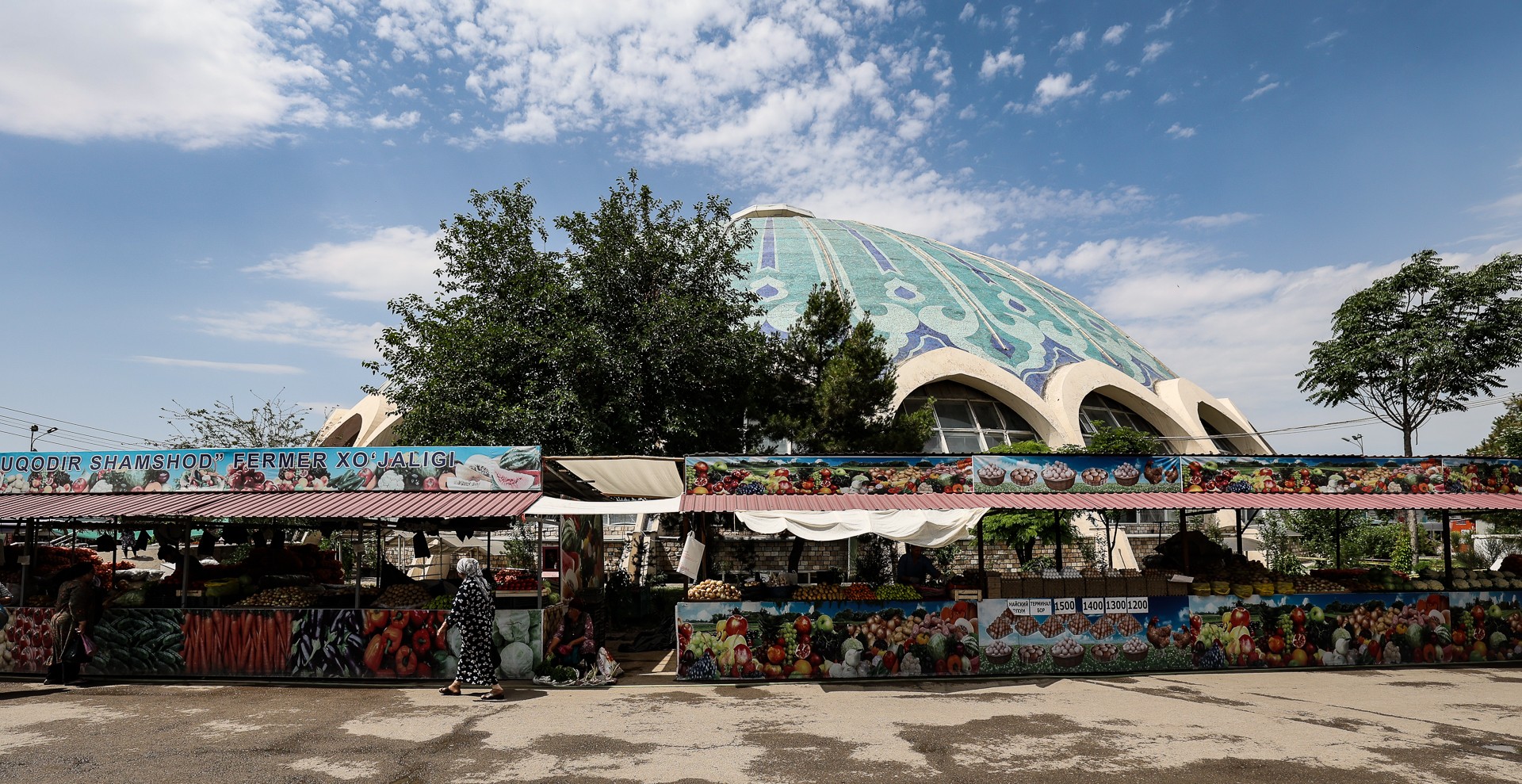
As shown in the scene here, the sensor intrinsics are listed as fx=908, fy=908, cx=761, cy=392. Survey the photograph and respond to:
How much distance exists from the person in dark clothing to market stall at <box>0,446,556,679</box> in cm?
24

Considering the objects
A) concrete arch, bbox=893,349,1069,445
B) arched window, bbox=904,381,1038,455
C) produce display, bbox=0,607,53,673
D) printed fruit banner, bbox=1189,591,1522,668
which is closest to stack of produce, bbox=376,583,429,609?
produce display, bbox=0,607,53,673

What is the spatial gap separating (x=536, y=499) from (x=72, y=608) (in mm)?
4977

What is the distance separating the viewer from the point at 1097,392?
91.8 ft

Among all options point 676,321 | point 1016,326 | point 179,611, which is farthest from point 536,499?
point 1016,326

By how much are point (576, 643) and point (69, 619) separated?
538 cm

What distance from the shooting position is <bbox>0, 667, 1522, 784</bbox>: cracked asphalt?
6316mm

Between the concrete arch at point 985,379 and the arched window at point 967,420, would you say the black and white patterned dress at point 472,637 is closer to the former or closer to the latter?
the arched window at point 967,420

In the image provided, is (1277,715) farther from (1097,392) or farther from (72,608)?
(1097,392)

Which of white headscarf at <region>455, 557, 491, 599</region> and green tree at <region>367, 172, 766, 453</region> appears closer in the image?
white headscarf at <region>455, 557, 491, 599</region>

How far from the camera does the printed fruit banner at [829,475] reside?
34.7ft

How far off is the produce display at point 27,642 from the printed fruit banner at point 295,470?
1587mm

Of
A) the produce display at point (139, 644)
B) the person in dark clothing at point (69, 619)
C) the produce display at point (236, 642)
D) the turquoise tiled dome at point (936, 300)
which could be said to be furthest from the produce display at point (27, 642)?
the turquoise tiled dome at point (936, 300)

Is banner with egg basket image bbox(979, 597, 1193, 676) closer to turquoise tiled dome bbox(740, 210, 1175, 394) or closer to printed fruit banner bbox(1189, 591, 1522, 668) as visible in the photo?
printed fruit banner bbox(1189, 591, 1522, 668)

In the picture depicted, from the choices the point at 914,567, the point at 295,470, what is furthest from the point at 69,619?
the point at 914,567
